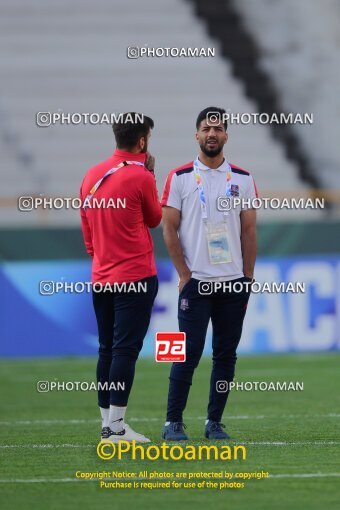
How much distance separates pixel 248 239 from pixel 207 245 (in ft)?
0.88

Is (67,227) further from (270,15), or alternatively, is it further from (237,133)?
(270,15)

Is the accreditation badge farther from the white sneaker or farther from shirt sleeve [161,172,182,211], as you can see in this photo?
the white sneaker

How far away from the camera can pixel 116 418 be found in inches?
292

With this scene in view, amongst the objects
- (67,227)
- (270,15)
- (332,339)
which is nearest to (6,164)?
(67,227)

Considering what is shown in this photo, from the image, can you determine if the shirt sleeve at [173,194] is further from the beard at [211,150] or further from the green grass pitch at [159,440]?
the green grass pitch at [159,440]

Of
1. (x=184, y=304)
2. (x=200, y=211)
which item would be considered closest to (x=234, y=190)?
(x=200, y=211)

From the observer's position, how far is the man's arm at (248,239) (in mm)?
7656

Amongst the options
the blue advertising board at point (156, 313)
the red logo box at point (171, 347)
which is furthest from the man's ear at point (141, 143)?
the blue advertising board at point (156, 313)

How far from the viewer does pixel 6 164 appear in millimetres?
18750

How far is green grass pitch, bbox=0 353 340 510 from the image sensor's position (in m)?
5.75

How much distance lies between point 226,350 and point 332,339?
25.6ft
